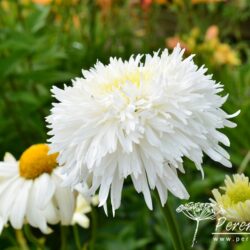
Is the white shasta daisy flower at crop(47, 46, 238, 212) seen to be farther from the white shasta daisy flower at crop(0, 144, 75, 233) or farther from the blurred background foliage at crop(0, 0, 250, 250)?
the blurred background foliage at crop(0, 0, 250, 250)

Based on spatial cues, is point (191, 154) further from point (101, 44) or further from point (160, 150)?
point (101, 44)

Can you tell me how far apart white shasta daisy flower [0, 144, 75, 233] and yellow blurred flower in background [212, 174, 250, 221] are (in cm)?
23

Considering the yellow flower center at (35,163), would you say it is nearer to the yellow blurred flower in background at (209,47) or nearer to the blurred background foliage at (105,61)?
the blurred background foliage at (105,61)

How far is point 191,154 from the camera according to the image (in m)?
0.39

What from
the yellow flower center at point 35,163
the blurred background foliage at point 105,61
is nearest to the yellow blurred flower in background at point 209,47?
the blurred background foliage at point 105,61

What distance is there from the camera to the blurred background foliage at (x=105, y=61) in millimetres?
1261

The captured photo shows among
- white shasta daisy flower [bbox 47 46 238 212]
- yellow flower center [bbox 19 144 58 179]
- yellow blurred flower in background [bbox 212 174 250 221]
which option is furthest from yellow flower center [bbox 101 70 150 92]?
yellow flower center [bbox 19 144 58 179]

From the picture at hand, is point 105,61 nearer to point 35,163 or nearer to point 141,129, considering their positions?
point 35,163

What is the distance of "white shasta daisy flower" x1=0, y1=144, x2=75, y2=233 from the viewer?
596 millimetres

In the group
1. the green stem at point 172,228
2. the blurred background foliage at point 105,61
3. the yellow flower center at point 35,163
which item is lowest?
the green stem at point 172,228

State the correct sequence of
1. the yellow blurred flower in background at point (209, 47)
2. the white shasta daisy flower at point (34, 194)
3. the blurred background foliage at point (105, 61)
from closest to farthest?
the white shasta daisy flower at point (34, 194) → the blurred background foliage at point (105, 61) → the yellow blurred flower in background at point (209, 47)

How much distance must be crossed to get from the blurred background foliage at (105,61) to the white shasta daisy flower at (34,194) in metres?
0.32

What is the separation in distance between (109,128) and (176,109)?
0.16 ft

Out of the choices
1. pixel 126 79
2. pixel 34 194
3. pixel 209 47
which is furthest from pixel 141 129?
pixel 209 47
